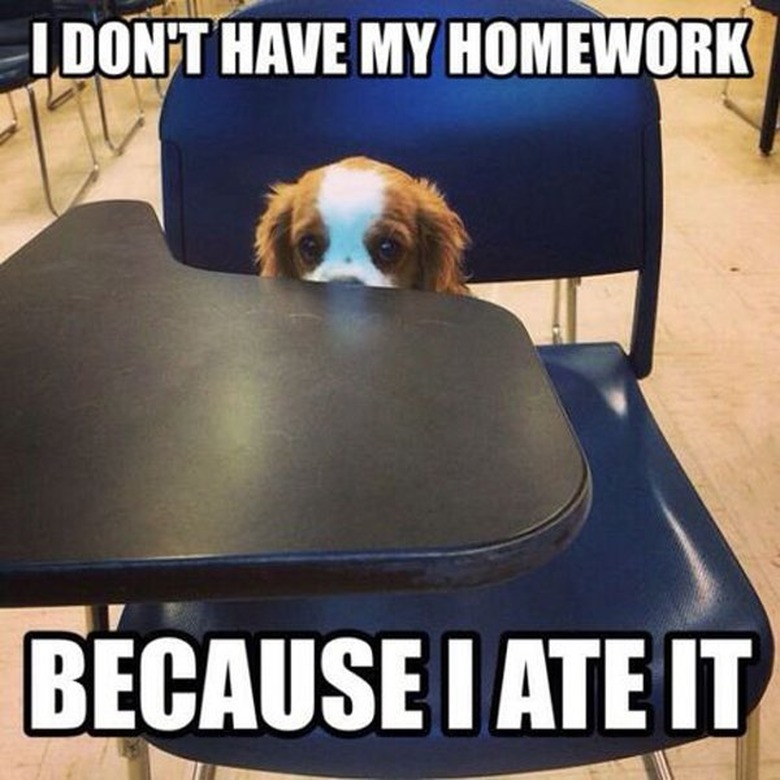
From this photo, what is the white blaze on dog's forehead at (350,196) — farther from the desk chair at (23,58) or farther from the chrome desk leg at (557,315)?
the desk chair at (23,58)

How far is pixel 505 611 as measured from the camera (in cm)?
77

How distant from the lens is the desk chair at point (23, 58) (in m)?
2.61

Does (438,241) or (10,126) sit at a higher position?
(438,241)

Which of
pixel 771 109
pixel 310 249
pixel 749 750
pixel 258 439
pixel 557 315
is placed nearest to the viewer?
pixel 258 439

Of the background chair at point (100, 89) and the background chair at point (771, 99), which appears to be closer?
the background chair at point (771, 99)

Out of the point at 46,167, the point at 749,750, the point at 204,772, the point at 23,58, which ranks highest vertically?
the point at 23,58

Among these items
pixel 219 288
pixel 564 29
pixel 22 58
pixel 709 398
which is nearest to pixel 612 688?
pixel 219 288

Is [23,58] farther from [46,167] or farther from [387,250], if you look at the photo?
[387,250]

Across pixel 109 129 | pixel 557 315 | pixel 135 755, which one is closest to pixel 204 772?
pixel 135 755

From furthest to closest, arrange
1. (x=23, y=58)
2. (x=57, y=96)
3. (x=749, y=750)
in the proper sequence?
(x=57, y=96) → (x=23, y=58) → (x=749, y=750)

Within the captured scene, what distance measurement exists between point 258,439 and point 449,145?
49cm

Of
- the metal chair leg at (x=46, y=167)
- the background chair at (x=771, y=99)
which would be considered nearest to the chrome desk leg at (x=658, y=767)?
the metal chair leg at (x=46, y=167)

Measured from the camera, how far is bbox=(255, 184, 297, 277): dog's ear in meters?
0.94

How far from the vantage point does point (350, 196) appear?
933mm
